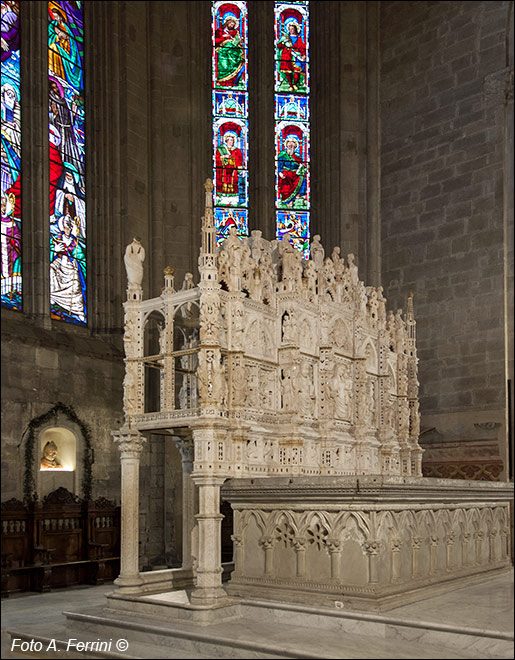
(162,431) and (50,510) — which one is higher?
(162,431)

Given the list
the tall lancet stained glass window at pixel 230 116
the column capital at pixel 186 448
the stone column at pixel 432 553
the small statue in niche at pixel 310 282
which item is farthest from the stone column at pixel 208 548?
the tall lancet stained glass window at pixel 230 116

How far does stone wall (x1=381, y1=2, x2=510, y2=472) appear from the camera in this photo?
1563 centimetres

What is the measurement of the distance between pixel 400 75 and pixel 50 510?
11077 millimetres

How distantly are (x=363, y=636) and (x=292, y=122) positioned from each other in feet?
41.7

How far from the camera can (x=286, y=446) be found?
9.58 metres

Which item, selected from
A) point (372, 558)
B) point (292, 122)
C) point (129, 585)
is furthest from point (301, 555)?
point (292, 122)

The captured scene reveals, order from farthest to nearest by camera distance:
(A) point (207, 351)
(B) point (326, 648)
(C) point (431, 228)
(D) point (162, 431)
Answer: (C) point (431, 228) < (D) point (162, 431) < (A) point (207, 351) < (B) point (326, 648)

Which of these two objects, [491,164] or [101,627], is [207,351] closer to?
[101,627]

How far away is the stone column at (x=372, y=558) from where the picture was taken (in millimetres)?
7809

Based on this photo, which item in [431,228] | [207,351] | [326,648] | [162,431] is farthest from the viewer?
[431,228]

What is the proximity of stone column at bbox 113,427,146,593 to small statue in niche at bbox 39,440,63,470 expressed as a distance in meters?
4.31

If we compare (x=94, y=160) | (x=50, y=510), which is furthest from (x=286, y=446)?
(x=94, y=160)

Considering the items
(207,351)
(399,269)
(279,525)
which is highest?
(399,269)

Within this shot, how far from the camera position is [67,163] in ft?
48.4
